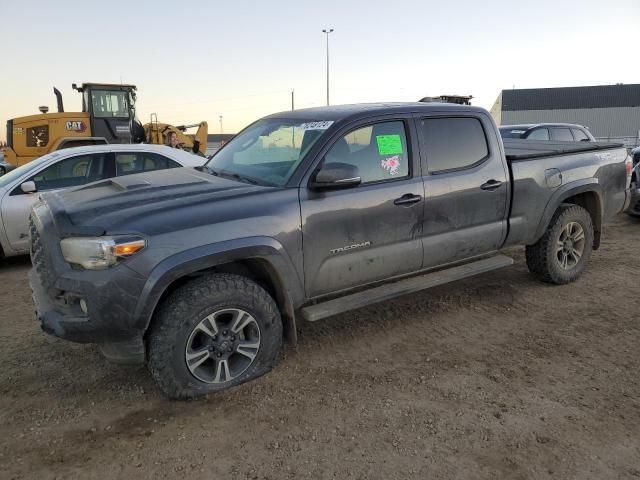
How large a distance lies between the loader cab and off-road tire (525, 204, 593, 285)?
1271cm

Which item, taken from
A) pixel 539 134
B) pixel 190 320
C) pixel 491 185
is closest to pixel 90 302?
pixel 190 320

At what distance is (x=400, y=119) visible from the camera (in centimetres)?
400

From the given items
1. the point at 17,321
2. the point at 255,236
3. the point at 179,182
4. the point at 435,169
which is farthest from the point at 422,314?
the point at 17,321

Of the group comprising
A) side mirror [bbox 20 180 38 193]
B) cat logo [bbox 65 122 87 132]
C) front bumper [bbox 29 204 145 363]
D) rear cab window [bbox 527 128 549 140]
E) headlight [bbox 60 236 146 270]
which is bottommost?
front bumper [bbox 29 204 145 363]

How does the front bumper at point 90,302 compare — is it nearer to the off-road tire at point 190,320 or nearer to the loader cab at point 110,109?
the off-road tire at point 190,320

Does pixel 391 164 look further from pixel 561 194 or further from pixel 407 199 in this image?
pixel 561 194

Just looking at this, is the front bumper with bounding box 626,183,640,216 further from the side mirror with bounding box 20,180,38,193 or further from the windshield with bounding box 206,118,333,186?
the side mirror with bounding box 20,180,38,193

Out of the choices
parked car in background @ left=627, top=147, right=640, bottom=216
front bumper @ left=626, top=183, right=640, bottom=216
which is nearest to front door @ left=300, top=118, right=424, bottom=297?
front bumper @ left=626, top=183, right=640, bottom=216

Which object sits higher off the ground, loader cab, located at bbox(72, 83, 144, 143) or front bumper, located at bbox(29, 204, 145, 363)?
loader cab, located at bbox(72, 83, 144, 143)

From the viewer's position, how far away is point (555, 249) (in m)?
5.07

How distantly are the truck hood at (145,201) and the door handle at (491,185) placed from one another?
2056mm

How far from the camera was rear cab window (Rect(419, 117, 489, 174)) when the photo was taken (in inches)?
162

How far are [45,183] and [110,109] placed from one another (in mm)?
9095

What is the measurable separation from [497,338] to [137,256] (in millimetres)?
2888
